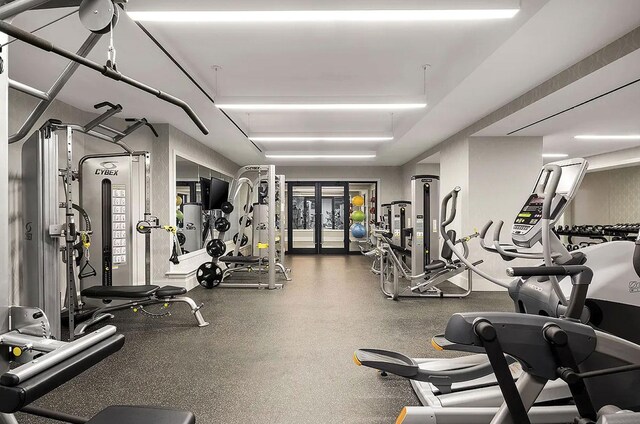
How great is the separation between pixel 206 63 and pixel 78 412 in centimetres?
321

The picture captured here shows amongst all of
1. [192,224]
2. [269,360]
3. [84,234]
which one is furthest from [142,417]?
[192,224]

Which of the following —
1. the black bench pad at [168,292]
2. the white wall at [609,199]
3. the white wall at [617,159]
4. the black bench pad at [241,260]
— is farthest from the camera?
the white wall at [609,199]

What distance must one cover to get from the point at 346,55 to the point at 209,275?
3.99m

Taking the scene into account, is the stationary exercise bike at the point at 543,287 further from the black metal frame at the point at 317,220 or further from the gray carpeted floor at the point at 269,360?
the black metal frame at the point at 317,220

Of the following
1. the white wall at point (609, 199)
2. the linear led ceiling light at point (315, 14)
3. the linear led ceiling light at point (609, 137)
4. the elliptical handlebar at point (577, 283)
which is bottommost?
the elliptical handlebar at point (577, 283)

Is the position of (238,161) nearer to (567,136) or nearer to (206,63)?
(206,63)

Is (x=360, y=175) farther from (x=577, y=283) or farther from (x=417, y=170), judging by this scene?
(x=577, y=283)

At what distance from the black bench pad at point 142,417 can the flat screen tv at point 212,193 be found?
5.42 metres

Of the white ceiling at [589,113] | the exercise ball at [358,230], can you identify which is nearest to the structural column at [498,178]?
the white ceiling at [589,113]

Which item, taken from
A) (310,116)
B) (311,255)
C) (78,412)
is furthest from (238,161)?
(78,412)

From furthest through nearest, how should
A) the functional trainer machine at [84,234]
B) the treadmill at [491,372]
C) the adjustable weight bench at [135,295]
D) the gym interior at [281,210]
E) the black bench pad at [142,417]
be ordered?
the adjustable weight bench at [135,295] < the functional trainer machine at [84,234] < the treadmill at [491,372] < the gym interior at [281,210] < the black bench pad at [142,417]

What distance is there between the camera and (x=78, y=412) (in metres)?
2.20

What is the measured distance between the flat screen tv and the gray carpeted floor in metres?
1.93

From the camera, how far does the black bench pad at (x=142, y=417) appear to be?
3.95 feet
